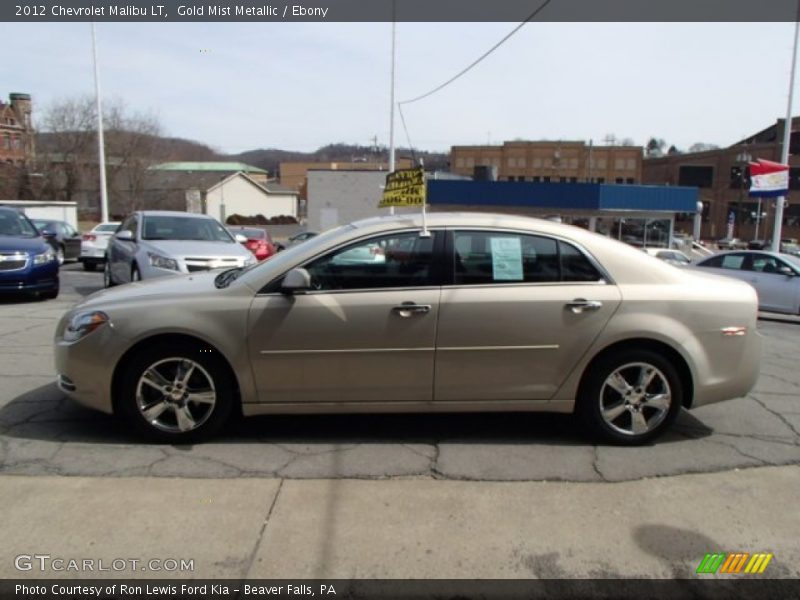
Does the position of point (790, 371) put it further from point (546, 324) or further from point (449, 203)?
point (449, 203)

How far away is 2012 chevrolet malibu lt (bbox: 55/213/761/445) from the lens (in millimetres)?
3922

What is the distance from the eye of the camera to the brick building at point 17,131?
5219 cm

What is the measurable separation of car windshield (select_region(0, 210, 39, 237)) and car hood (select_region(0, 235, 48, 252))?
0.98 ft

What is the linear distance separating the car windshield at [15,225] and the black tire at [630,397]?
9.86 m

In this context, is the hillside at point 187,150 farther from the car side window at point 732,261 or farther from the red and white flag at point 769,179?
the car side window at point 732,261

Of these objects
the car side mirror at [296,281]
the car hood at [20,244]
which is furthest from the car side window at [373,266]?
the car hood at [20,244]

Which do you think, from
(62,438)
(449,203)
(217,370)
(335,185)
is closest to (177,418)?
(217,370)

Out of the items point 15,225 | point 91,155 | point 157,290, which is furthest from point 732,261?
point 91,155

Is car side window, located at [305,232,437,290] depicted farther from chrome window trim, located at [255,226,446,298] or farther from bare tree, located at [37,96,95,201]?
bare tree, located at [37,96,95,201]

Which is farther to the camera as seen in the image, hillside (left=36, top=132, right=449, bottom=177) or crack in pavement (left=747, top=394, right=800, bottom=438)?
hillside (left=36, top=132, right=449, bottom=177)

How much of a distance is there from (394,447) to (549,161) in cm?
9309

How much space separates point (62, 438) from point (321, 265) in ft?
6.85

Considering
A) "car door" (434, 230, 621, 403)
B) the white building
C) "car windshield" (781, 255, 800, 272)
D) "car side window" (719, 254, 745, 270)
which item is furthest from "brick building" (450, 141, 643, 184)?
"car door" (434, 230, 621, 403)

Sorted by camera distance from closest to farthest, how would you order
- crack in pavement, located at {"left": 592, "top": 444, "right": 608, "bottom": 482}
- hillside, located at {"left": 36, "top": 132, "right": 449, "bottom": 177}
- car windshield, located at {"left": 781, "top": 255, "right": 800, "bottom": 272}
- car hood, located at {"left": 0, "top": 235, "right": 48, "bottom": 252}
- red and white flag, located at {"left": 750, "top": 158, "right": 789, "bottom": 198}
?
crack in pavement, located at {"left": 592, "top": 444, "right": 608, "bottom": 482} → car hood, located at {"left": 0, "top": 235, "right": 48, "bottom": 252} → car windshield, located at {"left": 781, "top": 255, "right": 800, "bottom": 272} → red and white flag, located at {"left": 750, "top": 158, "right": 789, "bottom": 198} → hillside, located at {"left": 36, "top": 132, "right": 449, "bottom": 177}
